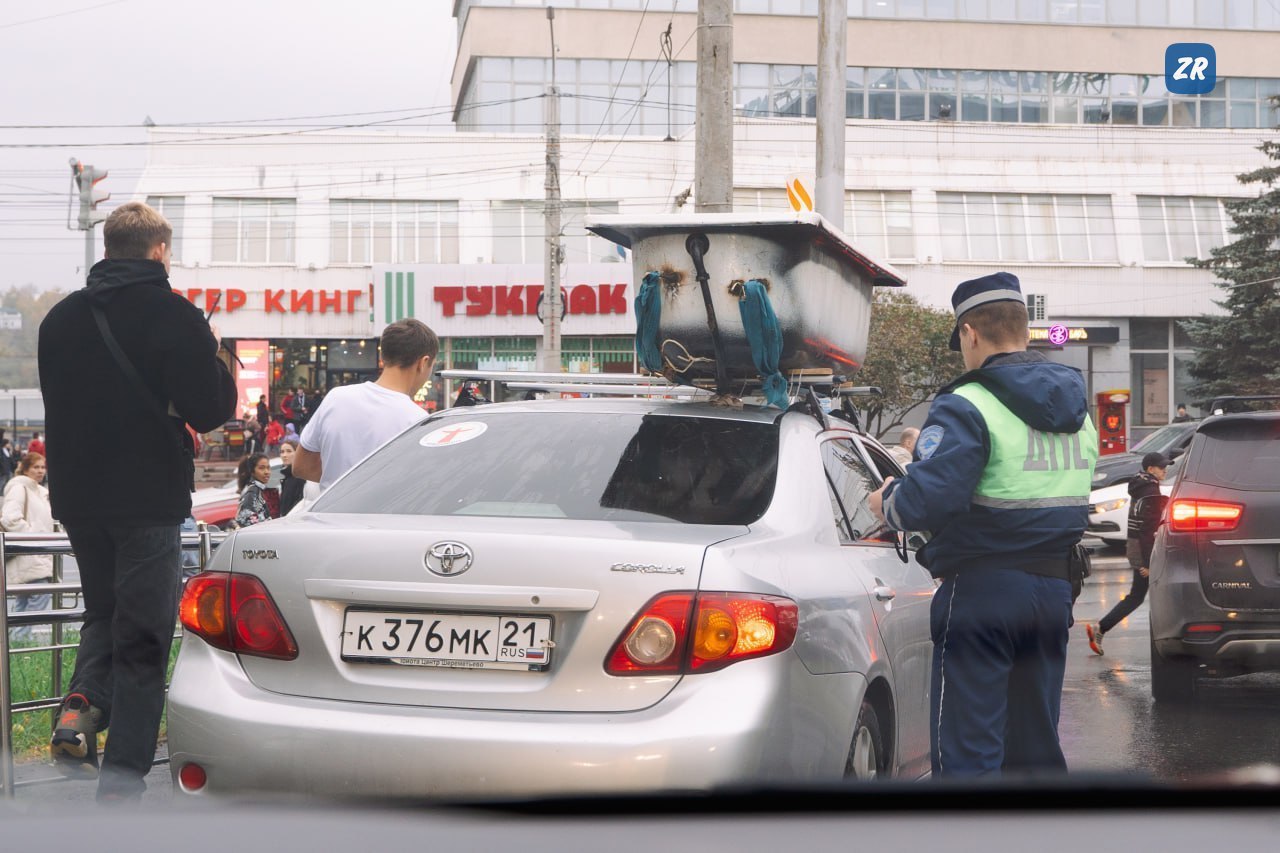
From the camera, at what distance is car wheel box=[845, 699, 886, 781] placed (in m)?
4.00

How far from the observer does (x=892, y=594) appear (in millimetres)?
4707

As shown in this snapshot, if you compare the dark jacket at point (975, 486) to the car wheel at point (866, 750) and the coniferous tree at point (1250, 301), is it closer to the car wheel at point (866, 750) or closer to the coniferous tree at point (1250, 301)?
the car wheel at point (866, 750)

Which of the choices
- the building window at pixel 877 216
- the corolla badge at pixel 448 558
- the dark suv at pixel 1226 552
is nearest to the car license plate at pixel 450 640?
the corolla badge at pixel 448 558

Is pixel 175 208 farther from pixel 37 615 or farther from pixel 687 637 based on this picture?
pixel 687 637

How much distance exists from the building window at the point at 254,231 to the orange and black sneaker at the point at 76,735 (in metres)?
41.8

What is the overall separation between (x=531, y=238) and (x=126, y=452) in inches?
1635

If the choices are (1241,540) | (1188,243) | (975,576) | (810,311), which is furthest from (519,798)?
(1188,243)

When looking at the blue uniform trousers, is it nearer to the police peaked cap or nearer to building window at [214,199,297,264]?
the police peaked cap

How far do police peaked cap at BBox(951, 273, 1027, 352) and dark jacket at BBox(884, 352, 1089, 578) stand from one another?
223 mm

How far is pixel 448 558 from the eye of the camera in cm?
357

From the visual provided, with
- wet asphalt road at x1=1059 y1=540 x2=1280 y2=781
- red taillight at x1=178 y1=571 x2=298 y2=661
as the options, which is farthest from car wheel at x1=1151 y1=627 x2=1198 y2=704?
red taillight at x1=178 y1=571 x2=298 y2=661

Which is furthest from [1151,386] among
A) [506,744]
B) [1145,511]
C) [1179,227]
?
[506,744]

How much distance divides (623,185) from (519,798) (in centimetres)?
4479

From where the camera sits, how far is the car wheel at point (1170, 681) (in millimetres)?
8156
